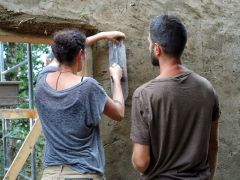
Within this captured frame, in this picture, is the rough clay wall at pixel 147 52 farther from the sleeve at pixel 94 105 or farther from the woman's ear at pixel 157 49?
the woman's ear at pixel 157 49

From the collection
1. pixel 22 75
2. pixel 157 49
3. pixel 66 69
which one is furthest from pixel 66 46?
pixel 22 75

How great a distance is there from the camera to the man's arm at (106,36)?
243 cm

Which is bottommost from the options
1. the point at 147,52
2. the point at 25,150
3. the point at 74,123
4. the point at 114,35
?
the point at 25,150

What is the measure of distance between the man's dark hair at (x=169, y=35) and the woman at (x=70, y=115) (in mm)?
387

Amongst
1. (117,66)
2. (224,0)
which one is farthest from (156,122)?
(224,0)

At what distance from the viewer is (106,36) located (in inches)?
97.1

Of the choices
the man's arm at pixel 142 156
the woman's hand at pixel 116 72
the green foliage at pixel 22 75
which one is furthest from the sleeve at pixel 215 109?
the green foliage at pixel 22 75

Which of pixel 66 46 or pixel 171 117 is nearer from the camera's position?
pixel 171 117

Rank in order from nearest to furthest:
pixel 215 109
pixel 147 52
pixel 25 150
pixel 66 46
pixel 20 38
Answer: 1. pixel 215 109
2. pixel 66 46
3. pixel 20 38
4. pixel 147 52
5. pixel 25 150

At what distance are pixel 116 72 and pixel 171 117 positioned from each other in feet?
2.44

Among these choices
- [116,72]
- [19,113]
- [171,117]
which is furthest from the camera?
[19,113]

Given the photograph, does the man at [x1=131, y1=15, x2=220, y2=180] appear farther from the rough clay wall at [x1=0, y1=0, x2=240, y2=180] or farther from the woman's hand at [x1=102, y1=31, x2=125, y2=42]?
the rough clay wall at [x1=0, y1=0, x2=240, y2=180]

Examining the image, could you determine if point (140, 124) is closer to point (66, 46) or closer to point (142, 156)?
point (142, 156)

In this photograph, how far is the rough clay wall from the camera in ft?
8.61
